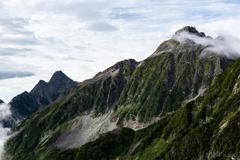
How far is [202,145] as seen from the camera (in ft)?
360

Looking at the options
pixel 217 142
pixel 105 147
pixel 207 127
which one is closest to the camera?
pixel 217 142

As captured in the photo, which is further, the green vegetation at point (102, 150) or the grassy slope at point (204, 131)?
the green vegetation at point (102, 150)

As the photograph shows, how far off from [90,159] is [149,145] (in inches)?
2303

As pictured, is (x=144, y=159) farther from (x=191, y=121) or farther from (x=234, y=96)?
(x=234, y=96)

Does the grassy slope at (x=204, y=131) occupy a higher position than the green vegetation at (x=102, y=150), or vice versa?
the grassy slope at (x=204, y=131)

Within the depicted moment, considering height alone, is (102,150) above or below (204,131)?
below

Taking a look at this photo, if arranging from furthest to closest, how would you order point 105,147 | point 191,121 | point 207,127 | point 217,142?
point 105,147 < point 191,121 < point 207,127 < point 217,142

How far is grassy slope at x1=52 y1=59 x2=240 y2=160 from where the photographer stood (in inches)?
3942

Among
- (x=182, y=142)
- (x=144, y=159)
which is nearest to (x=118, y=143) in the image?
(x=144, y=159)

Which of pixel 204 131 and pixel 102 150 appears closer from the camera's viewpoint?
pixel 204 131

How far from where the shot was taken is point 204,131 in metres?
116

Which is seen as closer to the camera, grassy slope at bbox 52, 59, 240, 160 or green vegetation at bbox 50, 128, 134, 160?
grassy slope at bbox 52, 59, 240, 160

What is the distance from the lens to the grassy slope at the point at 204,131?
100125 mm

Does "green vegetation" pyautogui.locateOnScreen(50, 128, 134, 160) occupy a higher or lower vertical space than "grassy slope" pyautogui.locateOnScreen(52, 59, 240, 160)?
lower
